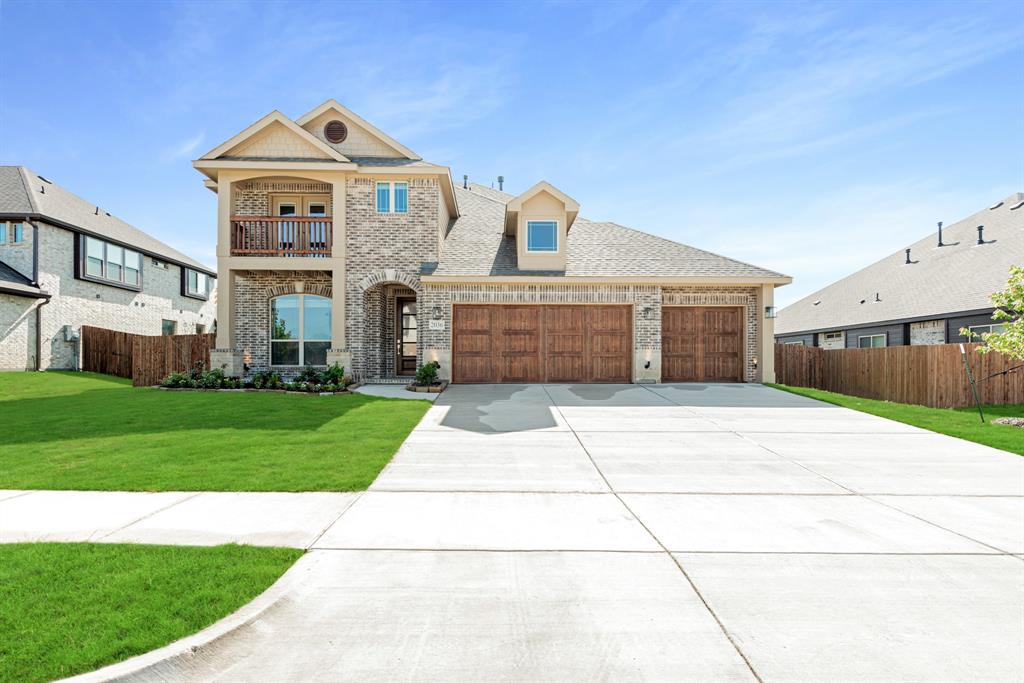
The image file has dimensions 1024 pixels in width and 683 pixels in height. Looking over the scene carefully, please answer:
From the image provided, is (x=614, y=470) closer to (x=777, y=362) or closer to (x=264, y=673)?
(x=264, y=673)

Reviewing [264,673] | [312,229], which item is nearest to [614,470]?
[264,673]

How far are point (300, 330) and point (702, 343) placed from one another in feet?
43.2

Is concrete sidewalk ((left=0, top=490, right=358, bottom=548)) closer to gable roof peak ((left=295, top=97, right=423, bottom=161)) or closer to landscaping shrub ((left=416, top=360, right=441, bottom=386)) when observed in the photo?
landscaping shrub ((left=416, top=360, right=441, bottom=386))

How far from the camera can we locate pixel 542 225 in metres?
16.8

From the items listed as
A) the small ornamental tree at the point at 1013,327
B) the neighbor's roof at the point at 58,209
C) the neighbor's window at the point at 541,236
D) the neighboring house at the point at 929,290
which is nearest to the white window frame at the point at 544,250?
the neighbor's window at the point at 541,236

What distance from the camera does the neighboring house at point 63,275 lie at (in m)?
19.6

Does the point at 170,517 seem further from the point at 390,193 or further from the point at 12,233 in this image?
the point at 12,233

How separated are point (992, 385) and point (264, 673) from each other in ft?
61.0

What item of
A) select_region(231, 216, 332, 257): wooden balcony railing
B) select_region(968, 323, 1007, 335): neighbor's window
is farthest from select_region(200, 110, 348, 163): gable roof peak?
select_region(968, 323, 1007, 335): neighbor's window

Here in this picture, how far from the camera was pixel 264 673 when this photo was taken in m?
2.68

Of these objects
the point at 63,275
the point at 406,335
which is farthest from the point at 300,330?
the point at 63,275

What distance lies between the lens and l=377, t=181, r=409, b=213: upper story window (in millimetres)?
16359

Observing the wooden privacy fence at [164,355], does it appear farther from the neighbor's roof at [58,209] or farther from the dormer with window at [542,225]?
the dormer with window at [542,225]

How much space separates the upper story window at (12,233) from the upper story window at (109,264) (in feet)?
6.44
